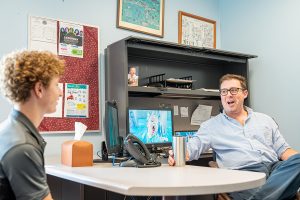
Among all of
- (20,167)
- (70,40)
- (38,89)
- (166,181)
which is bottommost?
(166,181)

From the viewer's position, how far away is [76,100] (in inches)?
105

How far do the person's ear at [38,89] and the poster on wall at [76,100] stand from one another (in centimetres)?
148

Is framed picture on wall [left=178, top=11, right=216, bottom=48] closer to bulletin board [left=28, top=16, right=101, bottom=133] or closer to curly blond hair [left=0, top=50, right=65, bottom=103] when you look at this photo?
bulletin board [left=28, top=16, right=101, bottom=133]

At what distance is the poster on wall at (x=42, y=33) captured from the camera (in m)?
2.50

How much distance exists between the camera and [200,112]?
3.37 meters

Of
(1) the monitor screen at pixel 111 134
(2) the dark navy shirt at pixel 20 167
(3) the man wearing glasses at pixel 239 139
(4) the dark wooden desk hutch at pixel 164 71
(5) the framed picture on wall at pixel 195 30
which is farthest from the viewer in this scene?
(5) the framed picture on wall at pixel 195 30

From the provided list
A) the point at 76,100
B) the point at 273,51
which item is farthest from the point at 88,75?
the point at 273,51

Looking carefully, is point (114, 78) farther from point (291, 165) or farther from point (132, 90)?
point (291, 165)

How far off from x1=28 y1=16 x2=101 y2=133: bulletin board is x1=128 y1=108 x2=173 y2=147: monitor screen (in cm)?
33

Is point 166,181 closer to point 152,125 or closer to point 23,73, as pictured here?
point 23,73

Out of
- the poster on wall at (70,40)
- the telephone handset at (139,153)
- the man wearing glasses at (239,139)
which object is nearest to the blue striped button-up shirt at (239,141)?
the man wearing glasses at (239,139)

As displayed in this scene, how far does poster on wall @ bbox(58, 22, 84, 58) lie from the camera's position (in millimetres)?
2639

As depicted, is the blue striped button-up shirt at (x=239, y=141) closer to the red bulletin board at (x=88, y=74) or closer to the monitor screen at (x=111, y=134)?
the monitor screen at (x=111, y=134)

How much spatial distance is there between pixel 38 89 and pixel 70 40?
5.24 ft
